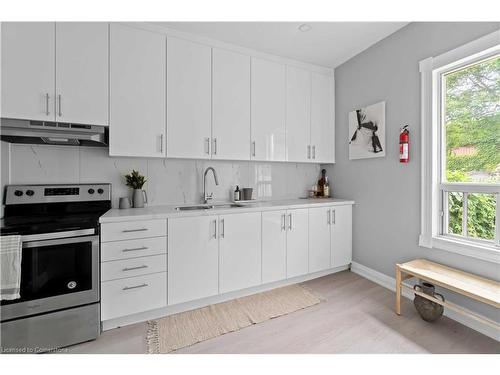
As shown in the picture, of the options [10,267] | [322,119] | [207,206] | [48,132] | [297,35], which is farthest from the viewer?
[322,119]

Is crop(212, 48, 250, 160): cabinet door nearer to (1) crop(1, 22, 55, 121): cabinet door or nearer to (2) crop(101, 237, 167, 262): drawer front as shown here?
(2) crop(101, 237, 167, 262): drawer front

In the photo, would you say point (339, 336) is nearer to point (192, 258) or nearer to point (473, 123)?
point (192, 258)

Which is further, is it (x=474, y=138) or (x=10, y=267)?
(x=474, y=138)

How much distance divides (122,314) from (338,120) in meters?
3.16

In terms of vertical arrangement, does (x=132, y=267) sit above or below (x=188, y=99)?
below

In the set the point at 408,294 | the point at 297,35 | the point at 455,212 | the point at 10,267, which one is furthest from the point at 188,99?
the point at 408,294

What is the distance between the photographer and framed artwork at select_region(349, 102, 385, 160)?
2486 millimetres

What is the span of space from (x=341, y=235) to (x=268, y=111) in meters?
1.74

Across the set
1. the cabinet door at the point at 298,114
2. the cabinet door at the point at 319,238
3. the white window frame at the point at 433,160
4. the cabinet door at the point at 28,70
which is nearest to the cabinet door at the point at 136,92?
the cabinet door at the point at 28,70

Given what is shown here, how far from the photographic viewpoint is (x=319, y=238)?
266 cm

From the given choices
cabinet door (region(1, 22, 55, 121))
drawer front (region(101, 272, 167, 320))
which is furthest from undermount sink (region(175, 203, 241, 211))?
cabinet door (region(1, 22, 55, 121))

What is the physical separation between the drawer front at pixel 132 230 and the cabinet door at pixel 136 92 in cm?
64

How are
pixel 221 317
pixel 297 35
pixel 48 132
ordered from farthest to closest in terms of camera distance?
pixel 297 35, pixel 221 317, pixel 48 132
